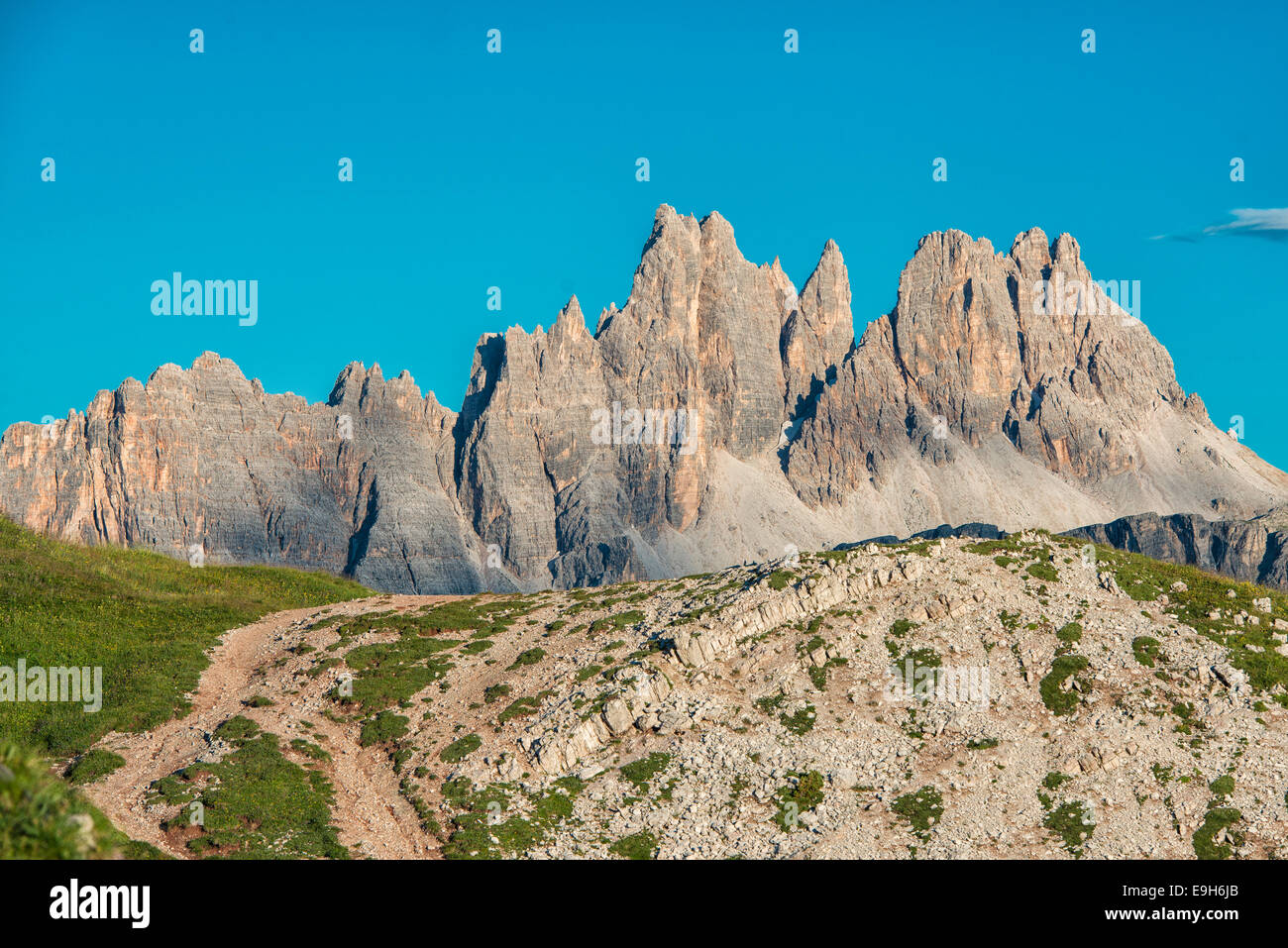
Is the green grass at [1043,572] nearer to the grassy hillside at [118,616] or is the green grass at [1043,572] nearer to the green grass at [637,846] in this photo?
the green grass at [637,846]

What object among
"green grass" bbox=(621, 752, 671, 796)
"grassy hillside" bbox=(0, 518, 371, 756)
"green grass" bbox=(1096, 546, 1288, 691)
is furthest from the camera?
"grassy hillside" bbox=(0, 518, 371, 756)

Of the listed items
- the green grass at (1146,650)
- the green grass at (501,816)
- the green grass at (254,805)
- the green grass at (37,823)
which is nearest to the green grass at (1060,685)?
the green grass at (1146,650)

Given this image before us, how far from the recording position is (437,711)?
50.2m

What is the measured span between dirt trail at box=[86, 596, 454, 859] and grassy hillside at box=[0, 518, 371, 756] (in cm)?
123

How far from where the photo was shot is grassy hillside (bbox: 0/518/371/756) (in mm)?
48094

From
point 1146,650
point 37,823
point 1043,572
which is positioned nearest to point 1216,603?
point 1146,650

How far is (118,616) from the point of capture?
6053 cm

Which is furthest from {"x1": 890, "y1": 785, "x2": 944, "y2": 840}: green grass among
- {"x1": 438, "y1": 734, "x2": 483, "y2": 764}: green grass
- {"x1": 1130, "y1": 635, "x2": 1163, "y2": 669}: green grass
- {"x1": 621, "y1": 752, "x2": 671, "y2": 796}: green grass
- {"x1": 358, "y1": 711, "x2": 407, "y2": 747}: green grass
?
{"x1": 358, "y1": 711, "x2": 407, "y2": 747}: green grass

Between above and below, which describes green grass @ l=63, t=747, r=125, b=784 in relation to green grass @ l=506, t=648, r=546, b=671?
below

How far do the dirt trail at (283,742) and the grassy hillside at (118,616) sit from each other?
1231mm

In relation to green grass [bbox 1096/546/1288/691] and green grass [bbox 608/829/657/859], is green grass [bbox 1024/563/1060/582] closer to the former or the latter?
green grass [bbox 1096/546/1288/691]

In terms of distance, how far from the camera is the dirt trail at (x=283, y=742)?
3981 cm
